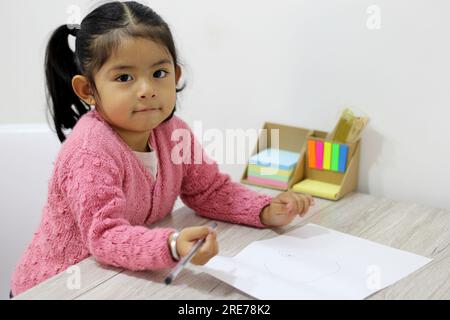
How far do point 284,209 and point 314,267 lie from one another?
153mm

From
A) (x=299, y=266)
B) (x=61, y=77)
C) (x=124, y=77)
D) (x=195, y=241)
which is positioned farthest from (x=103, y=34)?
(x=299, y=266)

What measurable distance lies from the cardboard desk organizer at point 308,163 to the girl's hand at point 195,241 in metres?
0.44

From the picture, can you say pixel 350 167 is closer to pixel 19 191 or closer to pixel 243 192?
pixel 243 192

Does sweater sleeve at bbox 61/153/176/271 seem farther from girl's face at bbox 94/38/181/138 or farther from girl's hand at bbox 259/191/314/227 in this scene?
girl's hand at bbox 259/191/314/227

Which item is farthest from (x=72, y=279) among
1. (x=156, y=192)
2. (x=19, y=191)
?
(x=19, y=191)

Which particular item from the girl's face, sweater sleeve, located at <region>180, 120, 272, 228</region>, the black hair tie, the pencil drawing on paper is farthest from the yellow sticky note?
the black hair tie

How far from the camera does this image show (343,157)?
3.61 feet

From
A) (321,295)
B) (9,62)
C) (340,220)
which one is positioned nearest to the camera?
(321,295)

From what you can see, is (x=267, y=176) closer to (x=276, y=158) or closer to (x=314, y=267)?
(x=276, y=158)

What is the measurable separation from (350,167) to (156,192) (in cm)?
42

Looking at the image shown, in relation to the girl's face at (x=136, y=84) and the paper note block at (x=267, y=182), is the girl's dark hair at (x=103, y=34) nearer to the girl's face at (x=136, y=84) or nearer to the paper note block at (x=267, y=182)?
the girl's face at (x=136, y=84)

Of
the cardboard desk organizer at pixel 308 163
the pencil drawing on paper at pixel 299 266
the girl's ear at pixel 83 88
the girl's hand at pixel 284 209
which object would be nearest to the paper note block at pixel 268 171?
the cardboard desk organizer at pixel 308 163

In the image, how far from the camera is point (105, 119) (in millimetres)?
880

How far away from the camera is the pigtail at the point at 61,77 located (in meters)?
0.96
